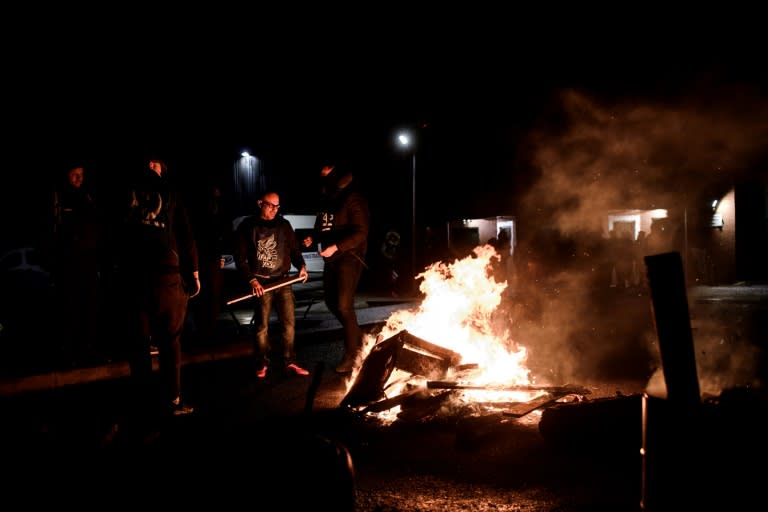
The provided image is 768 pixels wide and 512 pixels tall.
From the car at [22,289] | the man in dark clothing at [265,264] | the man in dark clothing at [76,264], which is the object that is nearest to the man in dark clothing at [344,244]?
the man in dark clothing at [265,264]

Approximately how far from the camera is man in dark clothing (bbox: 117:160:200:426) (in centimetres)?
463

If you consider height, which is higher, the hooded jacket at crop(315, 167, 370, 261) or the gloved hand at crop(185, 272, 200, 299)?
the hooded jacket at crop(315, 167, 370, 261)

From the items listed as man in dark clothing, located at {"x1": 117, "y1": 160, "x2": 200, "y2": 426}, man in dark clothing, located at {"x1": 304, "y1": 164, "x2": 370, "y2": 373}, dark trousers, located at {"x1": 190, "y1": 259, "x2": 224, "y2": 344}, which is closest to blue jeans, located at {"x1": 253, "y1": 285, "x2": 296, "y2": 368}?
man in dark clothing, located at {"x1": 304, "y1": 164, "x2": 370, "y2": 373}

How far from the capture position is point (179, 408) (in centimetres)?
486

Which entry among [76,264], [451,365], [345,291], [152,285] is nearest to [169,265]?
[152,285]

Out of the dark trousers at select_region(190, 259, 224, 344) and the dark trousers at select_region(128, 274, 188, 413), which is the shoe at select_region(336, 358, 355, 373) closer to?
the dark trousers at select_region(128, 274, 188, 413)

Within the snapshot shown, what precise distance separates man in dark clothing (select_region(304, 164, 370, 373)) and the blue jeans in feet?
1.68

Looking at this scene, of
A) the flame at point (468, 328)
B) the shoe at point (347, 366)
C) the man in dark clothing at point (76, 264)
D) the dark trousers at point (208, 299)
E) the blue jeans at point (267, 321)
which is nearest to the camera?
the flame at point (468, 328)

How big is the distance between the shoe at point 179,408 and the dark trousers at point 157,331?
5 centimetres

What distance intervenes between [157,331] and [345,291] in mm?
2483

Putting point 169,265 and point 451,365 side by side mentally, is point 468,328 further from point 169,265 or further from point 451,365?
point 169,265

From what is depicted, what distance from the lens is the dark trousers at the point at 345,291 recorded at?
6.54 meters

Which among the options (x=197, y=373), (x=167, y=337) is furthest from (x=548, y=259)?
(x=167, y=337)

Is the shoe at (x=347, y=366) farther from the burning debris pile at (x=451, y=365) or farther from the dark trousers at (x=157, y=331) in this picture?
the dark trousers at (x=157, y=331)
